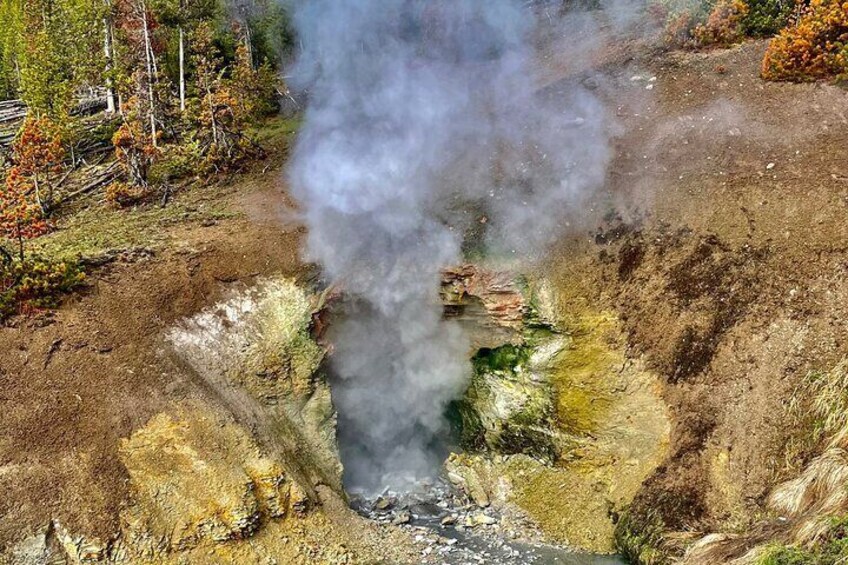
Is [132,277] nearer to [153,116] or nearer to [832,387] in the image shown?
[153,116]

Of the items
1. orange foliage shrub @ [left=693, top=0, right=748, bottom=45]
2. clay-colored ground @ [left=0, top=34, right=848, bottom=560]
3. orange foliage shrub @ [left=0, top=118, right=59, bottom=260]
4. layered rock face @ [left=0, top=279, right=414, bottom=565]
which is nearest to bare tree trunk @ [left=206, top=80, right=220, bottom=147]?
clay-colored ground @ [left=0, top=34, right=848, bottom=560]

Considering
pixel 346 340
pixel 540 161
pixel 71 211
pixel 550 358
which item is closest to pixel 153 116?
pixel 71 211

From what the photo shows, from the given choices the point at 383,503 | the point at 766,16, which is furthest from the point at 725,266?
the point at 766,16

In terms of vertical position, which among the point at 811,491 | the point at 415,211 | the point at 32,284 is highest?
the point at 415,211

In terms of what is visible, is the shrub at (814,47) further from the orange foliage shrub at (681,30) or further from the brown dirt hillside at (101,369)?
the brown dirt hillside at (101,369)

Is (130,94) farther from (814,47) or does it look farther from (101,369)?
(814,47)

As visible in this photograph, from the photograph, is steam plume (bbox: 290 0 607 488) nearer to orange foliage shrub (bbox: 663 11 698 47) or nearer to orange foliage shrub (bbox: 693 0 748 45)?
orange foliage shrub (bbox: 663 11 698 47)

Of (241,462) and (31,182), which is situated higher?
(31,182)
